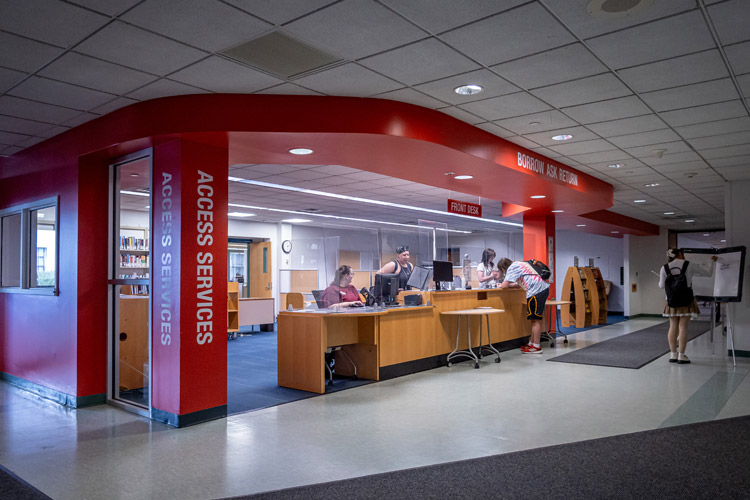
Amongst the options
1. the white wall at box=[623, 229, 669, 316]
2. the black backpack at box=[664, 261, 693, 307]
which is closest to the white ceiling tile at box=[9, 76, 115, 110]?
the black backpack at box=[664, 261, 693, 307]

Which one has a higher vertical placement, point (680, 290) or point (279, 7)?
point (279, 7)

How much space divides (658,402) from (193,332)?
181 inches

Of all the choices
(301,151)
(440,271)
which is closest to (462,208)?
(440,271)

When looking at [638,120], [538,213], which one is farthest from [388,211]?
[638,120]

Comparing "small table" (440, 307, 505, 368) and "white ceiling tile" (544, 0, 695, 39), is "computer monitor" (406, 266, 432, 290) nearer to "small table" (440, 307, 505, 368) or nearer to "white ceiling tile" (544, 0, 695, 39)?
"small table" (440, 307, 505, 368)

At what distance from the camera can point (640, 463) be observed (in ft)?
12.0

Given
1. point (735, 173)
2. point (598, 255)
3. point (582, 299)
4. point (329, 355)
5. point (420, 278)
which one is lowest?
point (329, 355)

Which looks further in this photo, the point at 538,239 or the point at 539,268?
the point at 538,239

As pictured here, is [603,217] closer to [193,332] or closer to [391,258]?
[391,258]

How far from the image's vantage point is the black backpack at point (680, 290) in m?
7.49

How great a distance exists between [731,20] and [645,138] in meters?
3.03

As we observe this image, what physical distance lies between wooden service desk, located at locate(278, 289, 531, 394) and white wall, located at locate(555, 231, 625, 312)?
1077 centimetres

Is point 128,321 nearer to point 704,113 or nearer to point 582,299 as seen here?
point 704,113

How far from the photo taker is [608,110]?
5148 mm
